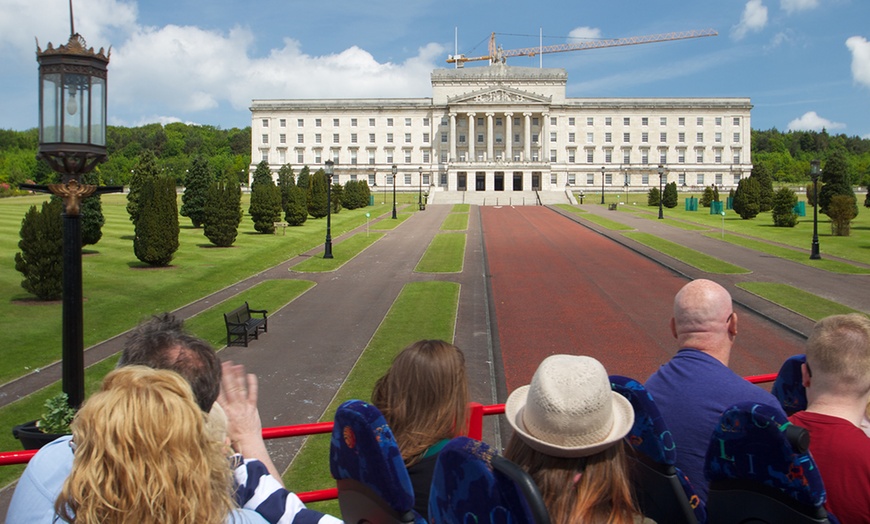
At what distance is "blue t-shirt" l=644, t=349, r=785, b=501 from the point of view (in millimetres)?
3822

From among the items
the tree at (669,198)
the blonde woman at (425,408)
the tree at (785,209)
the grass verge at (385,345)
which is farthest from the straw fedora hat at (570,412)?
the tree at (669,198)

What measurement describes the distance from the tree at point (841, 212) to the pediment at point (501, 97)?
74045 millimetres

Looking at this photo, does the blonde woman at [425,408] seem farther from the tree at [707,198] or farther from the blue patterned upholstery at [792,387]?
the tree at [707,198]

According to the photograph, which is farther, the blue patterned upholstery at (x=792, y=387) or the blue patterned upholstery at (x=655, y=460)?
the blue patterned upholstery at (x=792, y=387)

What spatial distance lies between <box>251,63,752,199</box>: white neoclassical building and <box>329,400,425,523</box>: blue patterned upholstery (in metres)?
112

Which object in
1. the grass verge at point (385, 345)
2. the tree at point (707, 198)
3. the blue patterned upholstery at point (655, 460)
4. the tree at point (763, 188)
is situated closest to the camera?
the blue patterned upholstery at point (655, 460)

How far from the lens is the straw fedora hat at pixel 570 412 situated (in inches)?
105

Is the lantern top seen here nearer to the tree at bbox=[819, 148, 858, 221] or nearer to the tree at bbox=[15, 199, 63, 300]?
the tree at bbox=[15, 199, 63, 300]

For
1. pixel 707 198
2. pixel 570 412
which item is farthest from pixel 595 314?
pixel 707 198

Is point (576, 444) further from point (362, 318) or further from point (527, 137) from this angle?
point (527, 137)

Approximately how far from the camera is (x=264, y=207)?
139 ft

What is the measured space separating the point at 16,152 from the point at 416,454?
137 m

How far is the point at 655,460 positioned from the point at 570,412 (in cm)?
95

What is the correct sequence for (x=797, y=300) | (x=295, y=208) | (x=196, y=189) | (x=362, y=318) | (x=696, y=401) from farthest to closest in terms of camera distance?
(x=295, y=208) < (x=196, y=189) < (x=797, y=300) < (x=362, y=318) < (x=696, y=401)
